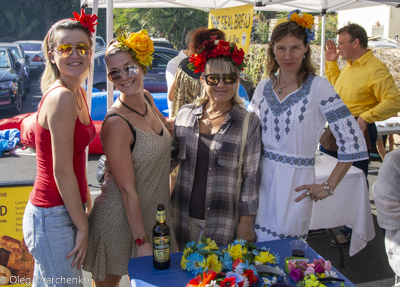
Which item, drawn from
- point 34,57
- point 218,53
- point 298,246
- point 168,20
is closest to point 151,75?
point 34,57

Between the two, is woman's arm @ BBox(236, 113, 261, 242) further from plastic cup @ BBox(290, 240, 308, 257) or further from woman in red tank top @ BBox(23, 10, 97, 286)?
woman in red tank top @ BBox(23, 10, 97, 286)

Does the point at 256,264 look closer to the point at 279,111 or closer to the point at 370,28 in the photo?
the point at 279,111

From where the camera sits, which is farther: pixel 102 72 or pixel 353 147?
pixel 102 72

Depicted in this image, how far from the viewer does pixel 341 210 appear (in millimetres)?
3314

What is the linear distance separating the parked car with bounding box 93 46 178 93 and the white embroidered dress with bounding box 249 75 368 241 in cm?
846

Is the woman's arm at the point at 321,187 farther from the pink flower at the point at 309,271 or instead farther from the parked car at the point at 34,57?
the parked car at the point at 34,57

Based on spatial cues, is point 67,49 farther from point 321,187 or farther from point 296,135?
point 321,187

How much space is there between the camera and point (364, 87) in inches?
153

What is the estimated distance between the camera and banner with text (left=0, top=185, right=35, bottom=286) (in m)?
2.65

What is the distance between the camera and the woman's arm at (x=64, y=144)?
1663 millimetres

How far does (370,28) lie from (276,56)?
25.9 meters

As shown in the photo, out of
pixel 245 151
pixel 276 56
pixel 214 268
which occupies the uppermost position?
pixel 276 56

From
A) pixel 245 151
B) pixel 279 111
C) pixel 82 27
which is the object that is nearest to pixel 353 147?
pixel 279 111

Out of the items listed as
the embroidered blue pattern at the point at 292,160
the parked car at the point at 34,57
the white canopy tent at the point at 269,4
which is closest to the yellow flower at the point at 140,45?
the embroidered blue pattern at the point at 292,160
